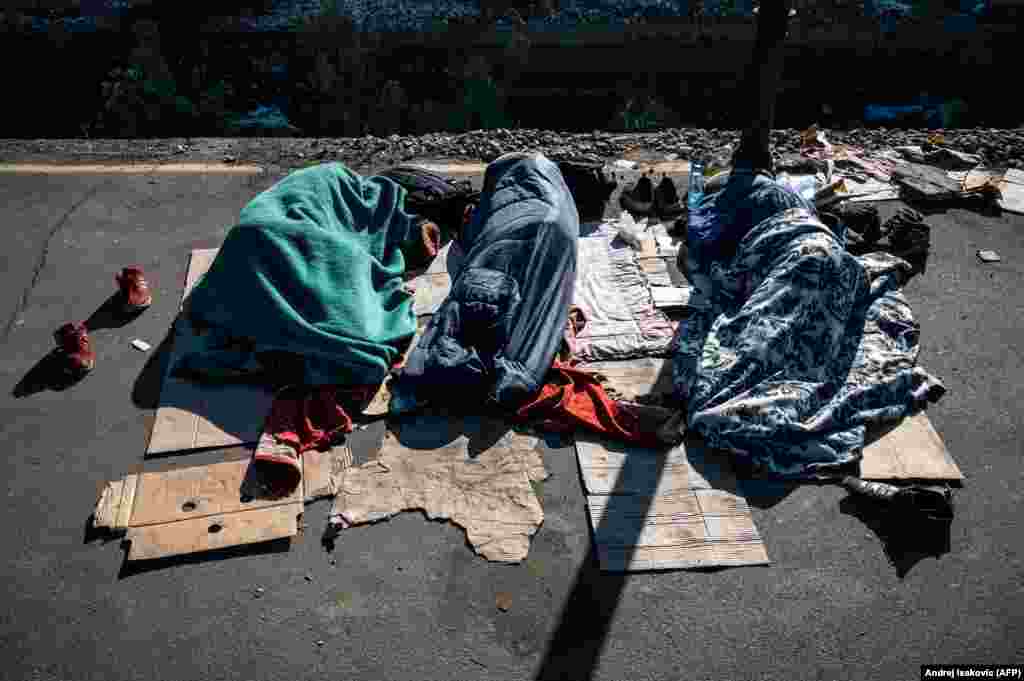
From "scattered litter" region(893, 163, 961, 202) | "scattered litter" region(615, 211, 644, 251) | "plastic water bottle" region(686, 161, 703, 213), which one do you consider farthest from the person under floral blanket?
"scattered litter" region(893, 163, 961, 202)

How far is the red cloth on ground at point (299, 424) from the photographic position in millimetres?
4250

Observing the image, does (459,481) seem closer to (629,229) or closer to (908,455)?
(908,455)

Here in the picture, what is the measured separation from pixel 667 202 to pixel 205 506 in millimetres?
4558

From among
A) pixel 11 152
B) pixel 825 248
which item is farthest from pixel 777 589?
pixel 11 152

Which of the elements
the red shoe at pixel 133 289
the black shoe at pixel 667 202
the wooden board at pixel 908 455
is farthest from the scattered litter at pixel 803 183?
the red shoe at pixel 133 289

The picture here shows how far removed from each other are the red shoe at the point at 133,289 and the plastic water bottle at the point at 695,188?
445 centimetres

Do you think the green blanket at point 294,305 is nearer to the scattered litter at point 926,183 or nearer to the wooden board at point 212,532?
the wooden board at point 212,532

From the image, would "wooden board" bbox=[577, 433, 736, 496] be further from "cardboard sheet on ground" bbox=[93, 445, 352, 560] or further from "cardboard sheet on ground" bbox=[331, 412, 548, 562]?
"cardboard sheet on ground" bbox=[93, 445, 352, 560]

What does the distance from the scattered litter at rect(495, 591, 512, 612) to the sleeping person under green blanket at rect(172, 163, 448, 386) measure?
1.72 m

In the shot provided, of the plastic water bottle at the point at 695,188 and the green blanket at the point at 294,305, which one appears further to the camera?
the plastic water bottle at the point at 695,188

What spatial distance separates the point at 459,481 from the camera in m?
4.27

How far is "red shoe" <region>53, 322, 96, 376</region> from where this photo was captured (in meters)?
4.98

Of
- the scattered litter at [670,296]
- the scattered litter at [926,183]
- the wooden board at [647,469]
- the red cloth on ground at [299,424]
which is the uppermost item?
the scattered litter at [926,183]

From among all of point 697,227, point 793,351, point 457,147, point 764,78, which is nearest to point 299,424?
point 793,351
